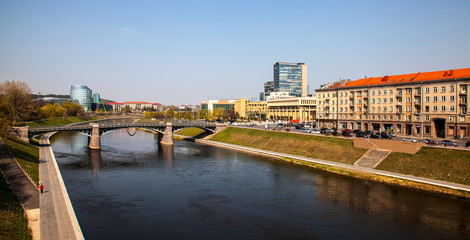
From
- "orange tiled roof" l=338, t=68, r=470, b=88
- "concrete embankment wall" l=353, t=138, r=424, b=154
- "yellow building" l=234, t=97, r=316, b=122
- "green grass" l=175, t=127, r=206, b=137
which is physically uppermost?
"orange tiled roof" l=338, t=68, r=470, b=88

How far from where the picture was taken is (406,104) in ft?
254

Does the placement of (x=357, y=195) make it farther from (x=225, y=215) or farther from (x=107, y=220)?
(x=107, y=220)

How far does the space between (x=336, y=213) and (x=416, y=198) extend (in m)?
11.6

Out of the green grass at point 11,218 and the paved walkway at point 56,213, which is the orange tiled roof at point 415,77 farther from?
the green grass at point 11,218

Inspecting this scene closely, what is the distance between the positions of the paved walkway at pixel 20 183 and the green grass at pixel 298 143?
4691cm

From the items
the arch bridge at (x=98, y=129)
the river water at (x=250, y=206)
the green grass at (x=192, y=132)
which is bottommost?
the river water at (x=250, y=206)

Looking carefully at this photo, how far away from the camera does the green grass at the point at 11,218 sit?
982 inches

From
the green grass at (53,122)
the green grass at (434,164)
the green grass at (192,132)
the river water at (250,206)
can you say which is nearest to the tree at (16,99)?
the green grass at (53,122)

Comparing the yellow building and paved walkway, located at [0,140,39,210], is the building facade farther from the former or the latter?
paved walkway, located at [0,140,39,210]

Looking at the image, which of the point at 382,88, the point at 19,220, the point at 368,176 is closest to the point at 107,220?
the point at 19,220

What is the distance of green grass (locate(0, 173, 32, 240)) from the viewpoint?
81.9ft

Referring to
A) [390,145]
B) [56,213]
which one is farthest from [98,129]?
[390,145]

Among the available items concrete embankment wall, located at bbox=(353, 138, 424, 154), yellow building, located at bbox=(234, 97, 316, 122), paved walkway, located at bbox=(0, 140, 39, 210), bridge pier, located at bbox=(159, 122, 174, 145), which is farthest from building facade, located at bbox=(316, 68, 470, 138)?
paved walkway, located at bbox=(0, 140, 39, 210)

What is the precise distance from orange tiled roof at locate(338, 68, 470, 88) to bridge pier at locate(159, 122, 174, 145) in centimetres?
5201
